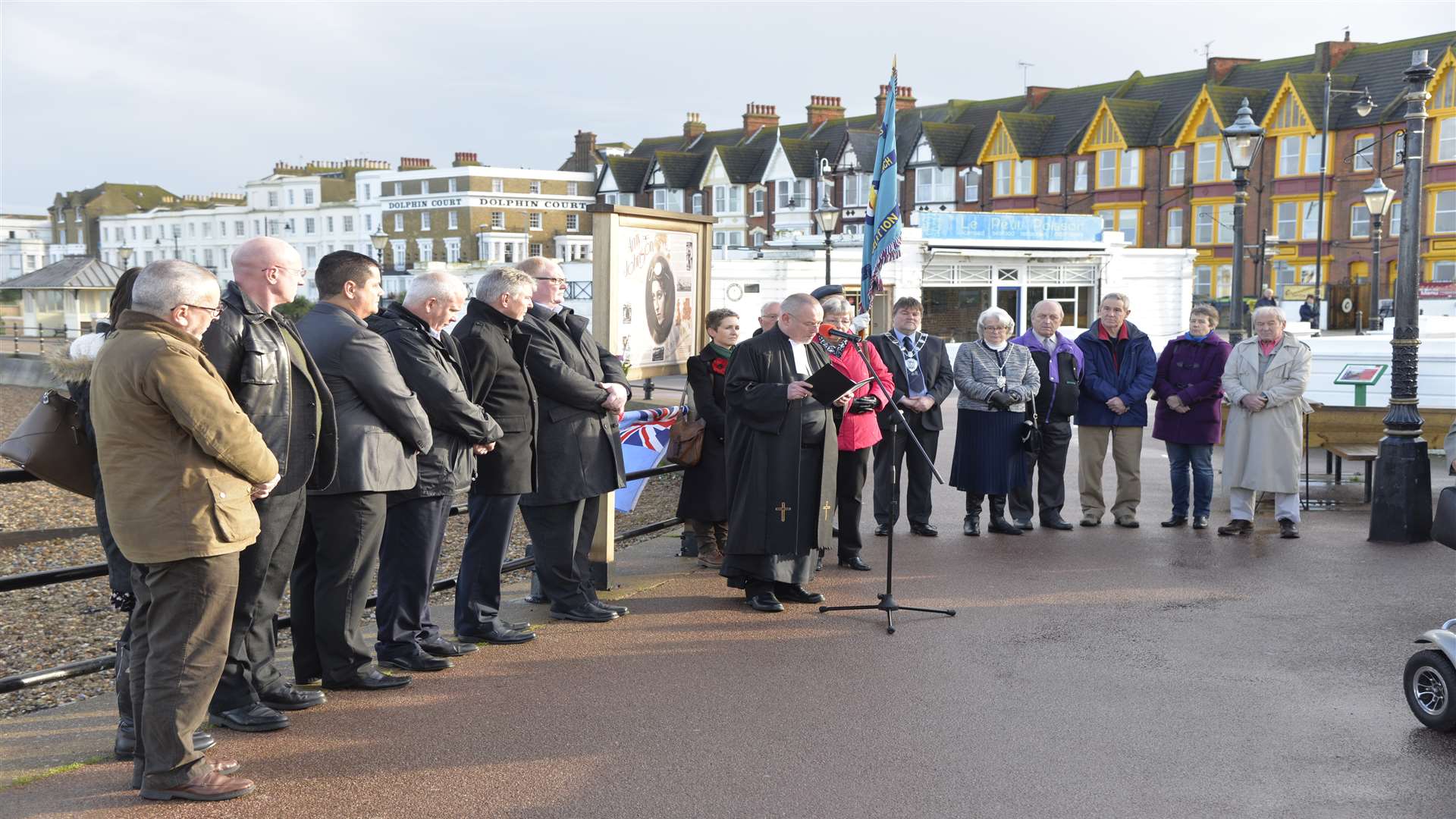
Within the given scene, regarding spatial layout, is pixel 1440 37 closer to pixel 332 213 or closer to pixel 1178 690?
pixel 1178 690

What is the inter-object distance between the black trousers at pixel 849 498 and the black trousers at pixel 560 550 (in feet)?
7.06

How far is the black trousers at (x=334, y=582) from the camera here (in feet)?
18.0

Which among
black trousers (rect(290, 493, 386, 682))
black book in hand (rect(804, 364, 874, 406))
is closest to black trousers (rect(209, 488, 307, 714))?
black trousers (rect(290, 493, 386, 682))

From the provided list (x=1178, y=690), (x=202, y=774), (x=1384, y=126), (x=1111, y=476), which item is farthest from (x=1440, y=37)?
(x=202, y=774)

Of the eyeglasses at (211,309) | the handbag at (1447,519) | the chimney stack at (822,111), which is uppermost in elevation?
the chimney stack at (822,111)

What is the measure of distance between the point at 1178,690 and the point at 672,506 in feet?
24.7

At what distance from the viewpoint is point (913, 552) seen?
361 inches

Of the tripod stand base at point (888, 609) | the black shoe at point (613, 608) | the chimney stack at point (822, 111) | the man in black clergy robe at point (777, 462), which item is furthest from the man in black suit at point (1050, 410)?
the chimney stack at point (822, 111)

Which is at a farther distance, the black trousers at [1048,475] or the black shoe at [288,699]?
the black trousers at [1048,475]

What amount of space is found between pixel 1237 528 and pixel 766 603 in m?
4.58

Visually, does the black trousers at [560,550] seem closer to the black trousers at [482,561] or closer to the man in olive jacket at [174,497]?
the black trousers at [482,561]

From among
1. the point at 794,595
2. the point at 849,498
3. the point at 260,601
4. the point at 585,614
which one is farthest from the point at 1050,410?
the point at 260,601

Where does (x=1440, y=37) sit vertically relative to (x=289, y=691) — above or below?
above

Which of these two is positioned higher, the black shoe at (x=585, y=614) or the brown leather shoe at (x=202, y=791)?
the black shoe at (x=585, y=614)
